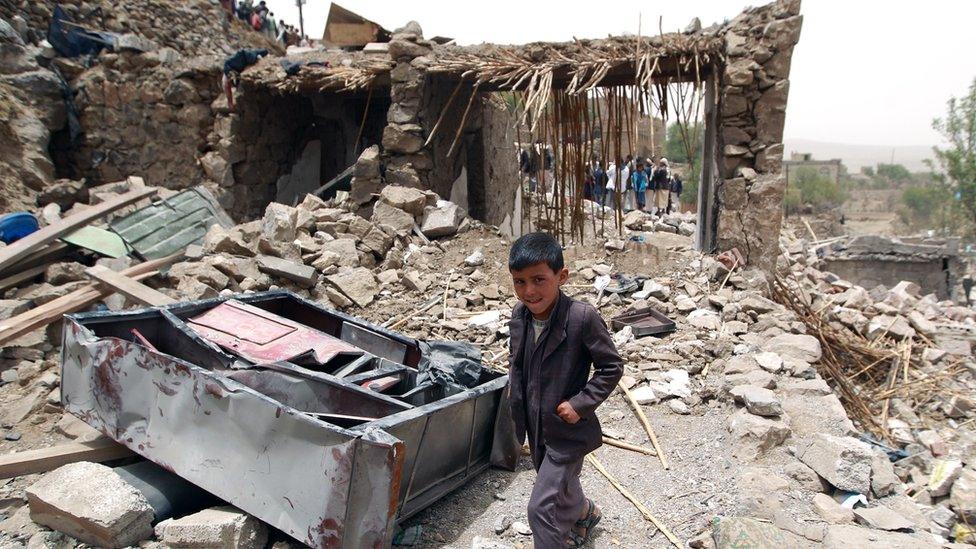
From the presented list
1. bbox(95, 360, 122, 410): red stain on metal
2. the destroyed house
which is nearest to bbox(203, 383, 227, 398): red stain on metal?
bbox(95, 360, 122, 410): red stain on metal

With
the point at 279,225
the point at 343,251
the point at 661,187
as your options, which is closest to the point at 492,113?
the point at 343,251

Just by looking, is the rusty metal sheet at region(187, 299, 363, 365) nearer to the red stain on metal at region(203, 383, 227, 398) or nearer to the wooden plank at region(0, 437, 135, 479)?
the red stain on metal at region(203, 383, 227, 398)

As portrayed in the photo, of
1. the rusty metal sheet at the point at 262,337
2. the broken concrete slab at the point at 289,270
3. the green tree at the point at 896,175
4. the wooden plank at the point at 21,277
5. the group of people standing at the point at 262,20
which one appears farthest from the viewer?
the green tree at the point at 896,175

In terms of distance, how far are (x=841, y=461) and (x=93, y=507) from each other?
3.49 m

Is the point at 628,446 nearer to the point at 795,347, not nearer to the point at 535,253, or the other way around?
the point at 535,253

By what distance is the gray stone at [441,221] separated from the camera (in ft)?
23.4

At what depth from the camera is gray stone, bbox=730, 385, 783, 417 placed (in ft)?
12.2

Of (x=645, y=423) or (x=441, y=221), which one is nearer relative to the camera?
(x=645, y=423)

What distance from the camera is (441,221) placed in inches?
282

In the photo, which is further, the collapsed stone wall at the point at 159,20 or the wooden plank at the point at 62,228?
the collapsed stone wall at the point at 159,20

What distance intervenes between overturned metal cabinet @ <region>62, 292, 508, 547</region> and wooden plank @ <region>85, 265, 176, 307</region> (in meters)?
1.75

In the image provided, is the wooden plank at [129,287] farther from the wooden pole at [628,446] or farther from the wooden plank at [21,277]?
the wooden pole at [628,446]

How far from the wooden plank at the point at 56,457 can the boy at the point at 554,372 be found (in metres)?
2.19

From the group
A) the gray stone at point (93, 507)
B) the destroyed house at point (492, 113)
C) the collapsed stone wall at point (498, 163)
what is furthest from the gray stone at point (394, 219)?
the gray stone at point (93, 507)
